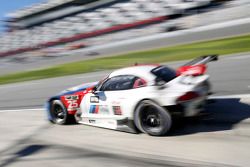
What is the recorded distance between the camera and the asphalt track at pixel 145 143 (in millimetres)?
5227

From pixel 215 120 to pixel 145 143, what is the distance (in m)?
1.55

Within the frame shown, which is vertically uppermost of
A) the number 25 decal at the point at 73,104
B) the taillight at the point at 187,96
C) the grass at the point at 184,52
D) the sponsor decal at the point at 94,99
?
the grass at the point at 184,52

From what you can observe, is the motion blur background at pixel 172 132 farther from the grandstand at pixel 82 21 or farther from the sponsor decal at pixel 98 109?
the grandstand at pixel 82 21

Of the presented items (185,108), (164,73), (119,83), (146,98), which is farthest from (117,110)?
(185,108)

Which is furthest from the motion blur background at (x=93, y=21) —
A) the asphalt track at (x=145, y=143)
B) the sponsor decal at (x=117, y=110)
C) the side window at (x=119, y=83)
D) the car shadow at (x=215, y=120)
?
the sponsor decal at (x=117, y=110)

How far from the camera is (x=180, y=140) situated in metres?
5.96

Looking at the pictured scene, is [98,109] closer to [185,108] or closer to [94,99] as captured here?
[94,99]

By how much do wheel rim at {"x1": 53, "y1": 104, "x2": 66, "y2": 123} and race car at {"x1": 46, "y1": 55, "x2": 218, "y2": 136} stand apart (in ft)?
2.35

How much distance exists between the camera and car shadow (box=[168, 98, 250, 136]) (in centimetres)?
633

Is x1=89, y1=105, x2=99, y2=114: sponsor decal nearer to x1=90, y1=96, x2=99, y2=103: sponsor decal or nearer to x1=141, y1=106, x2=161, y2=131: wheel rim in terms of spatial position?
x1=90, y1=96, x2=99, y2=103: sponsor decal

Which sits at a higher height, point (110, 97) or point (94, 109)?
point (110, 97)

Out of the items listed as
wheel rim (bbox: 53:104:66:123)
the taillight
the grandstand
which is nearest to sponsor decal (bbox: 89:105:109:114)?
wheel rim (bbox: 53:104:66:123)

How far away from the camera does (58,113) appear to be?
853 cm

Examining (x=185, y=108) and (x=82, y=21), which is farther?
(x=82, y=21)
